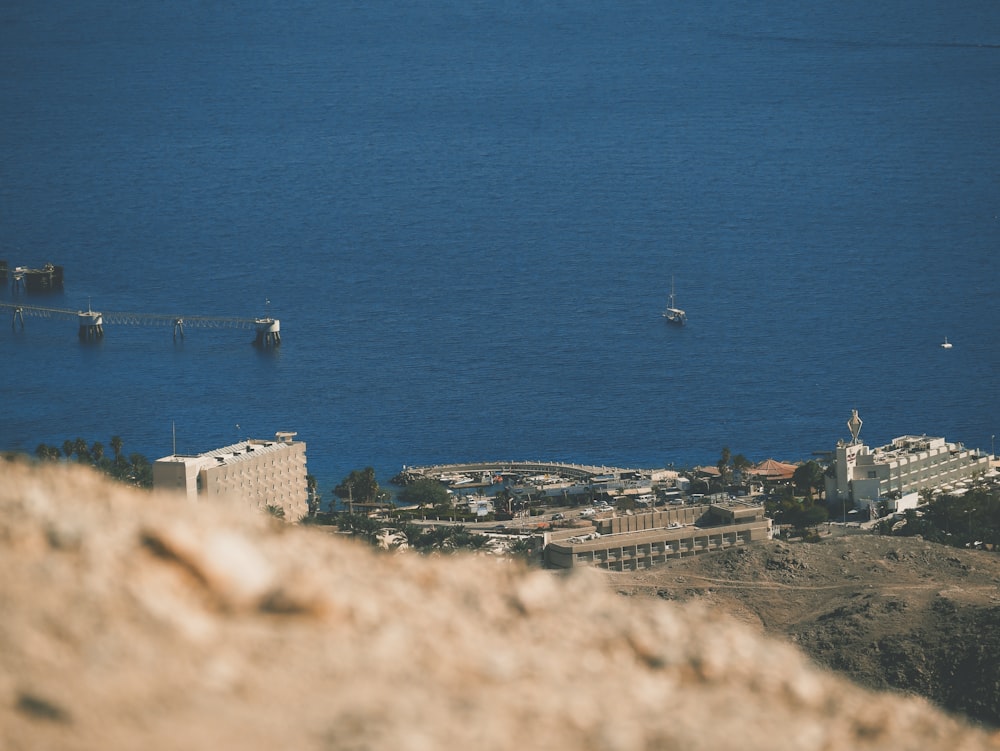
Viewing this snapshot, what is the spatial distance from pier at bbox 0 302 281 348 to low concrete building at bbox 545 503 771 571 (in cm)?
3897

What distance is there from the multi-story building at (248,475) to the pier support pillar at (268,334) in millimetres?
27654

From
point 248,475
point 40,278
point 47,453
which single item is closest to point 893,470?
point 248,475

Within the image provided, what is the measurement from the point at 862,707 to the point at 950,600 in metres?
28.7

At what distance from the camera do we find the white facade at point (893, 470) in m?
61.7

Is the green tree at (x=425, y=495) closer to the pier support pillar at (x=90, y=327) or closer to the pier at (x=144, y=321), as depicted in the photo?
the pier at (x=144, y=321)

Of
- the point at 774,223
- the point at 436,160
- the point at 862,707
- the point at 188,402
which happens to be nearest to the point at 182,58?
the point at 436,160

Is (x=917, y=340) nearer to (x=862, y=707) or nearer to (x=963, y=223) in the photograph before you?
(x=963, y=223)

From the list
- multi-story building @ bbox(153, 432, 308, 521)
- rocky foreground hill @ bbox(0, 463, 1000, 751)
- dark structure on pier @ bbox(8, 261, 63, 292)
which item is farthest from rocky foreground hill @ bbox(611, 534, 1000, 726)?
dark structure on pier @ bbox(8, 261, 63, 292)

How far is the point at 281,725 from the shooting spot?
31.7 ft

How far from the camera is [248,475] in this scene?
5841 centimetres

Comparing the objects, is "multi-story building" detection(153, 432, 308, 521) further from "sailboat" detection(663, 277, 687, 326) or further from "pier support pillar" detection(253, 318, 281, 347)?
"sailboat" detection(663, 277, 687, 326)

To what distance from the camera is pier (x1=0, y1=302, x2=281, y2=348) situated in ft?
302

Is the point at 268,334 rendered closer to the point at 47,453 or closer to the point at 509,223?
the point at 47,453

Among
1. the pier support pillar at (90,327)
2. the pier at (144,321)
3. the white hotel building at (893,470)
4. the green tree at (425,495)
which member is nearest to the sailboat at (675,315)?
the pier at (144,321)
